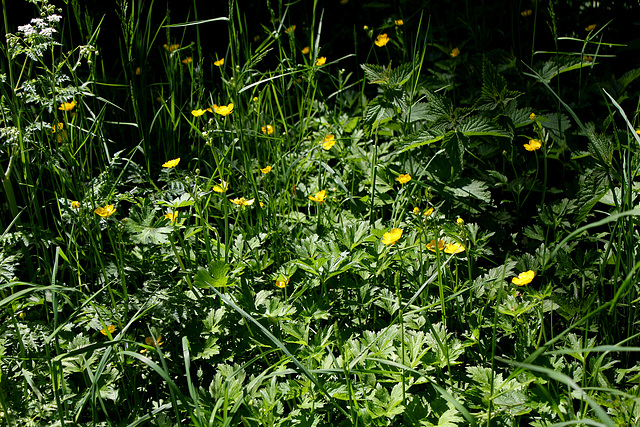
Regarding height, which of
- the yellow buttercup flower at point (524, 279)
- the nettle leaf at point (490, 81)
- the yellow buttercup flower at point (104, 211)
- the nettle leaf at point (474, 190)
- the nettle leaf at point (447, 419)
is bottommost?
the nettle leaf at point (447, 419)

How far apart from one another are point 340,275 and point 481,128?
65 cm

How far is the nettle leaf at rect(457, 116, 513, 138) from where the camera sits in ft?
6.04

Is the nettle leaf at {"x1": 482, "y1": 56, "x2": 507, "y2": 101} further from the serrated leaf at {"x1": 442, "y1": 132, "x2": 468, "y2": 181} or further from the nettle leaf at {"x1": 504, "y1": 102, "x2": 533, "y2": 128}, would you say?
the serrated leaf at {"x1": 442, "y1": 132, "x2": 468, "y2": 181}

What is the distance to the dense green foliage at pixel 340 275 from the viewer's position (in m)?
1.39

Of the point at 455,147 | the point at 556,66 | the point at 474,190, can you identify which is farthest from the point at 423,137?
the point at 556,66

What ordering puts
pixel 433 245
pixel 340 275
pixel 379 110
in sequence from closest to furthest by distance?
pixel 433 245 → pixel 340 275 → pixel 379 110

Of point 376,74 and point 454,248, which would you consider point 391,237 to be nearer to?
point 454,248

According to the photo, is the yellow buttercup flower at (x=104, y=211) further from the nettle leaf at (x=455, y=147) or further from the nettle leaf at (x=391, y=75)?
the nettle leaf at (x=455, y=147)

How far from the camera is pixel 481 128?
1.87 metres

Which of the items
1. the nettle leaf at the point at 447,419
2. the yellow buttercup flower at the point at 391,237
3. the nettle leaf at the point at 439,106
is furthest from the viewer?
the nettle leaf at the point at 439,106

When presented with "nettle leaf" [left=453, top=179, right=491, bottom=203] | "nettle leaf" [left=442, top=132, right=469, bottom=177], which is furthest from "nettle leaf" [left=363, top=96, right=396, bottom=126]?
"nettle leaf" [left=453, top=179, right=491, bottom=203]

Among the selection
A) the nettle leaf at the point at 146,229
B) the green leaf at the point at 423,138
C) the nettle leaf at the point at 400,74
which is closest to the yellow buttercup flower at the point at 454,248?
the green leaf at the point at 423,138

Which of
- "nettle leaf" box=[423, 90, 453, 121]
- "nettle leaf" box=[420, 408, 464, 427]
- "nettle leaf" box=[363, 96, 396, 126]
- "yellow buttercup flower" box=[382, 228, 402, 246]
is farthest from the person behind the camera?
"nettle leaf" box=[363, 96, 396, 126]

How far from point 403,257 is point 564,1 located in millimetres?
1845
